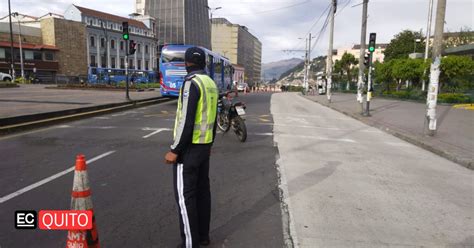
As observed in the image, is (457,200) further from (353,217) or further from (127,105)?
(127,105)

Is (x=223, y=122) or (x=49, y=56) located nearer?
(x=223, y=122)

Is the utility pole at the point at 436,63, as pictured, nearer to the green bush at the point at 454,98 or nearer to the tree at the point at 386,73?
the green bush at the point at 454,98

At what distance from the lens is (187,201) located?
3230 mm

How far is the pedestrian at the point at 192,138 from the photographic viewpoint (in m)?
3.14

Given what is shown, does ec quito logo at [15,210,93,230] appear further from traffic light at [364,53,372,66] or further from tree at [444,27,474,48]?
tree at [444,27,474,48]

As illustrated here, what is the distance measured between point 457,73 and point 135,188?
2733cm

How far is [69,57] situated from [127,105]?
53056 mm

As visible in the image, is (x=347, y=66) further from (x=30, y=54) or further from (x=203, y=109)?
(x=203, y=109)

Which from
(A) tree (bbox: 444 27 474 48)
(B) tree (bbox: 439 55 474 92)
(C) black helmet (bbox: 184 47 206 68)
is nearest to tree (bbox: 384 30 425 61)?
(A) tree (bbox: 444 27 474 48)

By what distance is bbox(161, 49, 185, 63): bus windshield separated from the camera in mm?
19891

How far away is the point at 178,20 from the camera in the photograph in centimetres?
8762

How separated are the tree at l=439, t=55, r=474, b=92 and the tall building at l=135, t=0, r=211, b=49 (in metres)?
61.5

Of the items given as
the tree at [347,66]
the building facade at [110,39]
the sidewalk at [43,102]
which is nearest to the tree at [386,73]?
the tree at [347,66]

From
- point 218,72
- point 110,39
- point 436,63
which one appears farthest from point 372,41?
point 110,39
